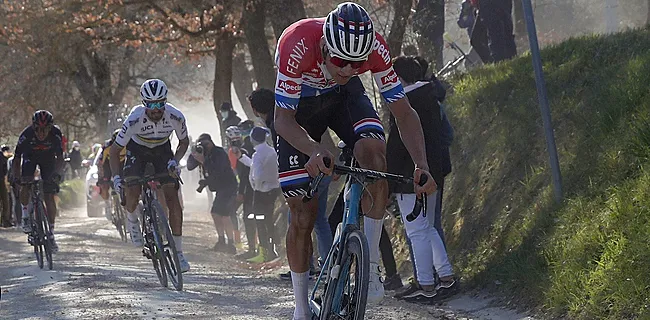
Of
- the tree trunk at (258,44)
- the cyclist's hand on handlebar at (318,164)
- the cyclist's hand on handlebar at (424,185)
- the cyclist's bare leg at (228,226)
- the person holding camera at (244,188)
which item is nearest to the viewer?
the cyclist's hand on handlebar at (318,164)

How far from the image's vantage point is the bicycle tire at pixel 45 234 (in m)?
13.7

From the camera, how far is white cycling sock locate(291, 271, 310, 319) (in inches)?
256

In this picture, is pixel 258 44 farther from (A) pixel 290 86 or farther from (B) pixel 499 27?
(A) pixel 290 86

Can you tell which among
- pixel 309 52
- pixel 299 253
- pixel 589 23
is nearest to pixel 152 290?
pixel 299 253

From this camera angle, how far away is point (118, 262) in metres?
14.8

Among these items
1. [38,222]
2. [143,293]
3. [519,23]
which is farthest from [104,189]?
[143,293]

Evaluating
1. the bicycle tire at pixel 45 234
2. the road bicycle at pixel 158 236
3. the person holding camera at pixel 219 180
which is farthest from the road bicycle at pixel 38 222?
the road bicycle at pixel 158 236

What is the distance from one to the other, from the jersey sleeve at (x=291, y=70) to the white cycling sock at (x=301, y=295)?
1.10 m

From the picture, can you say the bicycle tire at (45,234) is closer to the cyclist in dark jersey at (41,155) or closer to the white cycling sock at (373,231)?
the cyclist in dark jersey at (41,155)

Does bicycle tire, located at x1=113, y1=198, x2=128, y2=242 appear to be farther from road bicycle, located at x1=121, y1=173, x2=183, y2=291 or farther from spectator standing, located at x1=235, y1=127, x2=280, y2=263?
road bicycle, located at x1=121, y1=173, x2=183, y2=291

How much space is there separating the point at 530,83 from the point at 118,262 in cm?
652

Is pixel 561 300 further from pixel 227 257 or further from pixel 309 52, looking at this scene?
pixel 227 257

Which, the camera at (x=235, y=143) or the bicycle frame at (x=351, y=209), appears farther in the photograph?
the camera at (x=235, y=143)

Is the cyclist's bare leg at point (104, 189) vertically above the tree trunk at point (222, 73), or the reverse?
the tree trunk at point (222, 73)
